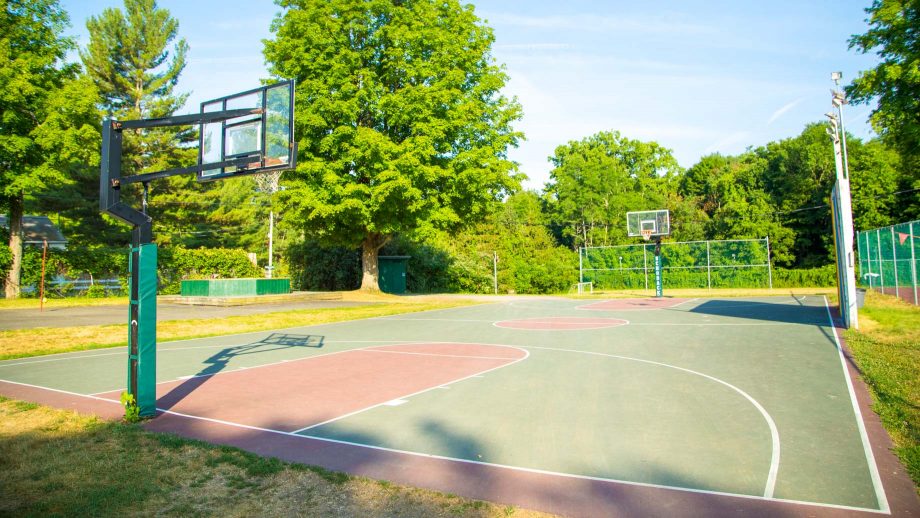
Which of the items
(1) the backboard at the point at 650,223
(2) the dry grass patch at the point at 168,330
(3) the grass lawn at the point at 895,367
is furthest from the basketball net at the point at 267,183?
(1) the backboard at the point at 650,223

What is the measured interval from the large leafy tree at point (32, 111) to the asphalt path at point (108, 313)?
7.11 m

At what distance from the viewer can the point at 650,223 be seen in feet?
116

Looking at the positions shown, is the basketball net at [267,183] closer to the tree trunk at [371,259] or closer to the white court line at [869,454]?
the tree trunk at [371,259]

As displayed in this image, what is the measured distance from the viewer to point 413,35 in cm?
2672

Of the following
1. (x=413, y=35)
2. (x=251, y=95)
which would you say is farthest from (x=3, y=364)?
(x=413, y=35)

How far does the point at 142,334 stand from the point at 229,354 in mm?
5743

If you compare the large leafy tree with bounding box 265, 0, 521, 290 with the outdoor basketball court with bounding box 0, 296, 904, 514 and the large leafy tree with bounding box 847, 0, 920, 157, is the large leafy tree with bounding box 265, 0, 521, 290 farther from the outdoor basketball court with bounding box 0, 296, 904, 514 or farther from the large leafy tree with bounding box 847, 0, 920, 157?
the large leafy tree with bounding box 847, 0, 920, 157

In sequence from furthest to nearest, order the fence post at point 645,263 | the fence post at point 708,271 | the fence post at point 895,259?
the fence post at point 645,263
the fence post at point 708,271
the fence post at point 895,259

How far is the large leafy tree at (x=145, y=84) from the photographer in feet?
119

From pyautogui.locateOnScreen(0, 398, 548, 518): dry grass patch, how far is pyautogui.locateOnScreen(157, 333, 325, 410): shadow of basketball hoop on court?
198 centimetres

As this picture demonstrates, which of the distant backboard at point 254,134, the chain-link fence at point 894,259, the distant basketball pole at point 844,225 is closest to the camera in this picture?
the distant backboard at point 254,134

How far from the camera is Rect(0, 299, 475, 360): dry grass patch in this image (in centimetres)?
1349

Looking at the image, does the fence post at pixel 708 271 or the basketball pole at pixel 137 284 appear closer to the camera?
the basketball pole at pixel 137 284

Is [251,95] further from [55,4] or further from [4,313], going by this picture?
[55,4]
